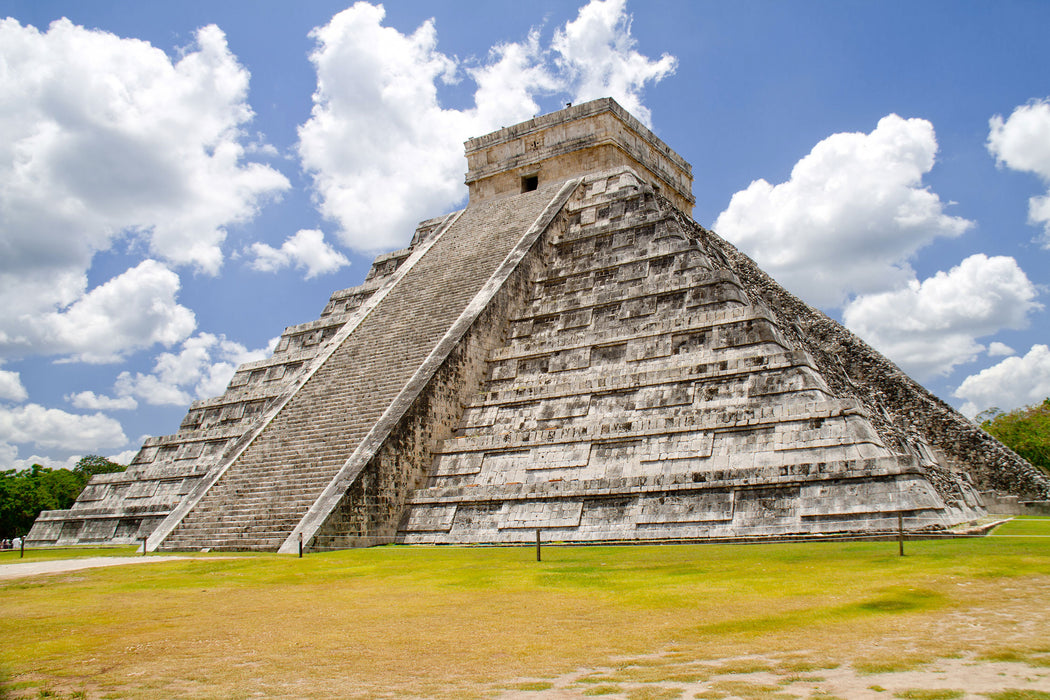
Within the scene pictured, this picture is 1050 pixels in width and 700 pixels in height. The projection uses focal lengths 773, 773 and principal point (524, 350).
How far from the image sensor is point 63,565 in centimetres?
1031

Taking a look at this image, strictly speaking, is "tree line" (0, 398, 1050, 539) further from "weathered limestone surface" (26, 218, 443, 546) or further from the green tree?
"weathered limestone surface" (26, 218, 443, 546)

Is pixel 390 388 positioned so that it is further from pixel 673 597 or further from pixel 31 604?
pixel 673 597

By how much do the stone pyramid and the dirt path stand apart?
1.09 metres

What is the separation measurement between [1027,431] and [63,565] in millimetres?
27619

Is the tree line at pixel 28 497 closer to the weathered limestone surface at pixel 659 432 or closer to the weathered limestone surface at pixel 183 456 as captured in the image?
the weathered limestone surface at pixel 183 456

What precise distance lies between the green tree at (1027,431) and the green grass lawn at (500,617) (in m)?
18.5

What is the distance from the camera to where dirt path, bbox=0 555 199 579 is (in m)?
9.38

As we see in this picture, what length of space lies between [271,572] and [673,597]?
4809 millimetres

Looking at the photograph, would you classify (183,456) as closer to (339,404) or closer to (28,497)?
(339,404)

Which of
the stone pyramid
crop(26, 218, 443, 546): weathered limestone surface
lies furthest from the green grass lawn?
crop(26, 218, 443, 546): weathered limestone surface

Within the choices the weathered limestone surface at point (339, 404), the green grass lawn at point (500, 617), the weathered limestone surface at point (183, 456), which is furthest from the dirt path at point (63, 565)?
the weathered limestone surface at point (183, 456)

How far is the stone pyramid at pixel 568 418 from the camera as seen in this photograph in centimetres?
976

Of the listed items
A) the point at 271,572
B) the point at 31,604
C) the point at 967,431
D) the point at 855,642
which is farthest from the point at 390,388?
the point at 967,431

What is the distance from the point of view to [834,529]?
343 inches
